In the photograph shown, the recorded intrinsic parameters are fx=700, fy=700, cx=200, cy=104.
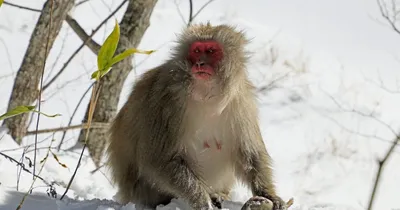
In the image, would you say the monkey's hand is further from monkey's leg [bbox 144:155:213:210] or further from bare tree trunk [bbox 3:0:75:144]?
bare tree trunk [bbox 3:0:75:144]

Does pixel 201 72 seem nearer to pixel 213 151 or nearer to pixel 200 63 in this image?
pixel 200 63

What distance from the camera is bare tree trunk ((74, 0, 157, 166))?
5602 millimetres

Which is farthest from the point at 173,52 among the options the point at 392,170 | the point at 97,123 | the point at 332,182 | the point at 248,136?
the point at 392,170

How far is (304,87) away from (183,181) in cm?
614

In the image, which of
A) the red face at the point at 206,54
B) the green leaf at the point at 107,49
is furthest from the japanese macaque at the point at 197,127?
the green leaf at the point at 107,49

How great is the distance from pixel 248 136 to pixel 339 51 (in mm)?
6740

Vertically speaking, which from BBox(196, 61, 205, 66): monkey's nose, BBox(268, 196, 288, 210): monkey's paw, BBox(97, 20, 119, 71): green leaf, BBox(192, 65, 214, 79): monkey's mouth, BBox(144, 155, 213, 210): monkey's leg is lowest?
BBox(268, 196, 288, 210): monkey's paw

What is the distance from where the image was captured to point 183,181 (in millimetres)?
3172

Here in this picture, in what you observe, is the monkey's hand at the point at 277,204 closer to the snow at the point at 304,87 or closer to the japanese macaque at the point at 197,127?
the japanese macaque at the point at 197,127

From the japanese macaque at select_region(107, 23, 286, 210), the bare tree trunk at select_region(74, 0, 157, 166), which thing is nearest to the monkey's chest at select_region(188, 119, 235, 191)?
the japanese macaque at select_region(107, 23, 286, 210)

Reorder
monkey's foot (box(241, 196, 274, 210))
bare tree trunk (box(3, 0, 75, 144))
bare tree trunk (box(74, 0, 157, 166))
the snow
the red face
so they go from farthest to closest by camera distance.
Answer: the snow
bare tree trunk (box(74, 0, 157, 166))
bare tree trunk (box(3, 0, 75, 144))
the red face
monkey's foot (box(241, 196, 274, 210))

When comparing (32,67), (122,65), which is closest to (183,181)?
(32,67)

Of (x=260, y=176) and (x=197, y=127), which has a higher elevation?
(x=197, y=127)

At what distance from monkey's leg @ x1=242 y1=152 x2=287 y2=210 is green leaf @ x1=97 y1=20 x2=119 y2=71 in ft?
3.76
